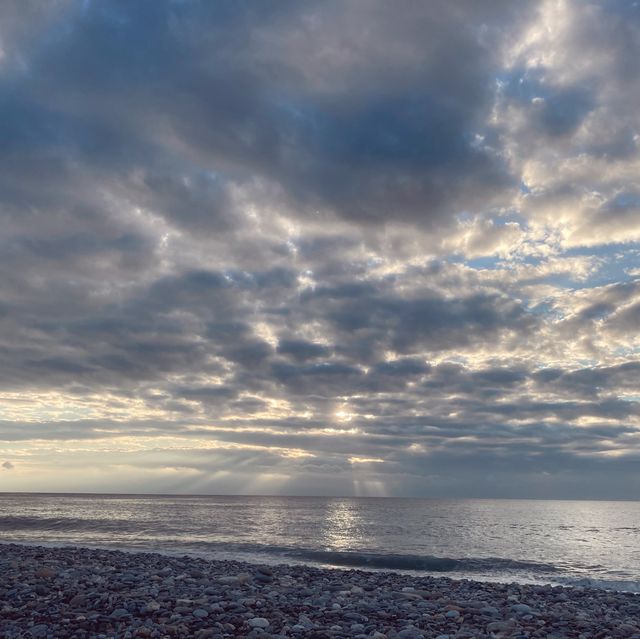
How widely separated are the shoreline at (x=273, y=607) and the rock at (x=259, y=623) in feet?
0.07

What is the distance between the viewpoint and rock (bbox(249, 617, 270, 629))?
11172 millimetres

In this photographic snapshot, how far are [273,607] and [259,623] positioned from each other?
1.96 meters

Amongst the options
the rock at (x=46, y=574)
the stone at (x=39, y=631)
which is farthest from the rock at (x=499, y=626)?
the rock at (x=46, y=574)

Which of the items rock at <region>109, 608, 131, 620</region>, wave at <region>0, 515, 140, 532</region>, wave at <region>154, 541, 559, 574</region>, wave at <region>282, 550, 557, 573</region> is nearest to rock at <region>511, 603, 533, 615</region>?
rock at <region>109, 608, 131, 620</region>

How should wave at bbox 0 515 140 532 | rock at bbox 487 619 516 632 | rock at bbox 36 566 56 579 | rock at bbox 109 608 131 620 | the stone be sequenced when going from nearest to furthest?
the stone → rock at bbox 109 608 131 620 → rock at bbox 487 619 516 632 → rock at bbox 36 566 56 579 → wave at bbox 0 515 140 532

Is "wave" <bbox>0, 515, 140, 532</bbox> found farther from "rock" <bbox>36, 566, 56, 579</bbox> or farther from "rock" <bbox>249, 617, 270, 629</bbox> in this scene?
"rock" <bbox>249, 617, 270, 629</bbox>

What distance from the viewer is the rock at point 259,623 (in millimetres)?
11172

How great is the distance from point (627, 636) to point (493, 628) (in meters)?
2.99

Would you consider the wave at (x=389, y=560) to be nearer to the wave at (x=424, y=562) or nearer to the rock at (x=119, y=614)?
the wave at (x=424, y=562)

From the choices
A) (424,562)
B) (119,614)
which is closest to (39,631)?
(119,614)

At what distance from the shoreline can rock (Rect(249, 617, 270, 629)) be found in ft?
0.07

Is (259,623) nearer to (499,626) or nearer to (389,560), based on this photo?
(499,626)

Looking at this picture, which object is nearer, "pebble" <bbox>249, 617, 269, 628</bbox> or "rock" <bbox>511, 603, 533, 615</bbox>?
"pebble" <bbox>249, 617, 269, 628</bbox>

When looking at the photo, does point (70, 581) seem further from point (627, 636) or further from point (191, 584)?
point (627, 636)
